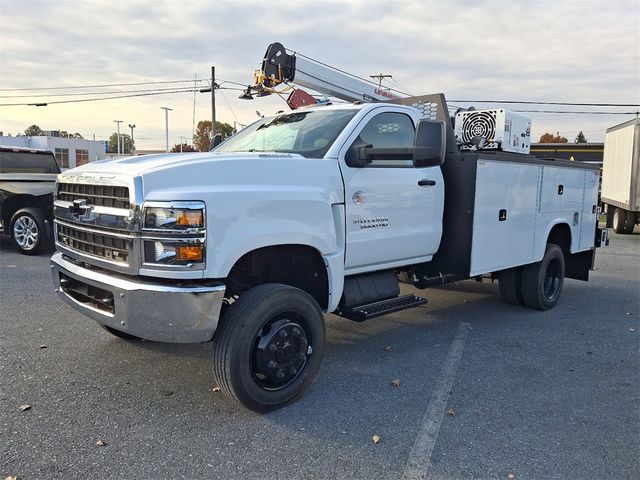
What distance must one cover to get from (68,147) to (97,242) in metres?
68.5

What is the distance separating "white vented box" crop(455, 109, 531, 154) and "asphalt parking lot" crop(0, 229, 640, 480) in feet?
7.26

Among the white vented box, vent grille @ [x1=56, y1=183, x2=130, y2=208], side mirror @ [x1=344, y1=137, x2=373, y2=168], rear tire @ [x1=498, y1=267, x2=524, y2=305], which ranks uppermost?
the white vented box

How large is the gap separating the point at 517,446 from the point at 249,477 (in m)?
1.63

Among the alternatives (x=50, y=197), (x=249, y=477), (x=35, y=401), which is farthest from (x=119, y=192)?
(x=50, y=197)

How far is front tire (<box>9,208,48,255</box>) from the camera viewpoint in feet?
31.9

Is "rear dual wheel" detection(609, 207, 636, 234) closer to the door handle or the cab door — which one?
the cab door

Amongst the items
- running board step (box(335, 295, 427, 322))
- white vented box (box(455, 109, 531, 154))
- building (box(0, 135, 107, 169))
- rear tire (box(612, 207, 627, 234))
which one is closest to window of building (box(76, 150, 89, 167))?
building (box(0, 135, 107, 169))

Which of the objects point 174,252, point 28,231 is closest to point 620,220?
point 28,231

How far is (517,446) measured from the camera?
332cm

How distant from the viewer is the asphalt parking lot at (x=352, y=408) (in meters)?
3.07

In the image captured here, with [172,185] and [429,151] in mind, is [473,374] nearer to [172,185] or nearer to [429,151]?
[429,151]

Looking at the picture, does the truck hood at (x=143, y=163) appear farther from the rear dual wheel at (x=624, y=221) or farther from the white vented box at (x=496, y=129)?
the rear dual wheel at (x=624, y=221)

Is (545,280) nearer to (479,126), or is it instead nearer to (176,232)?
(479,126)

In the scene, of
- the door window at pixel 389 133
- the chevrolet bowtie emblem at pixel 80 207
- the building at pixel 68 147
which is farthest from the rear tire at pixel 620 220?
the building at pixel 68 147
